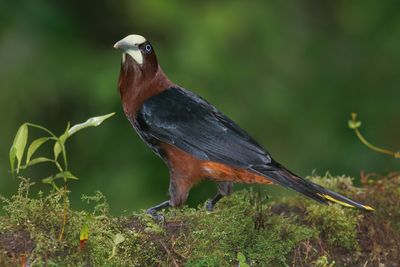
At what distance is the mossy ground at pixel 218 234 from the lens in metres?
3.88

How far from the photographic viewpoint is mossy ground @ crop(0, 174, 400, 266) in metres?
3.88

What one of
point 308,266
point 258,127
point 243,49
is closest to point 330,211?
point 308,266

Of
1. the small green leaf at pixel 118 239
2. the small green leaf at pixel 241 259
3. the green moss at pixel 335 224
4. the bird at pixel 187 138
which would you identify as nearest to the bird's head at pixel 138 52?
the bird at pixel 187 138

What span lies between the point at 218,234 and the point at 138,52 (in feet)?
5.90

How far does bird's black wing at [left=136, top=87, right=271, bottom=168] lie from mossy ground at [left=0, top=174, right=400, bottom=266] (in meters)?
0.28

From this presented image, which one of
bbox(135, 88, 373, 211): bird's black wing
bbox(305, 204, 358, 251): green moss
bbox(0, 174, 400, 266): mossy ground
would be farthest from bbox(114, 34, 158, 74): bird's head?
bbox(305, 204, 358, 251): green moss

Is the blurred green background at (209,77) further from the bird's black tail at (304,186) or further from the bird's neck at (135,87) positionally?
the bird's black tail at (304,186)

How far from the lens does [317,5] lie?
10.2m

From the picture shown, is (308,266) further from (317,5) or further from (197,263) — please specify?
(317,5)

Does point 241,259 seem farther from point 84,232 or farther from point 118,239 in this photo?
point 84,232

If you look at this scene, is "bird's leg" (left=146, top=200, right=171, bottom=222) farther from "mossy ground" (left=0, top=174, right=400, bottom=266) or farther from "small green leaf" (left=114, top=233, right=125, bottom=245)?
"small green leaf" (left=114, top=233, right=125, bottom=245)

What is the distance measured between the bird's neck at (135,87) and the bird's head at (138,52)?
3 centimetres

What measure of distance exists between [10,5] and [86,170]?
6.69 feet

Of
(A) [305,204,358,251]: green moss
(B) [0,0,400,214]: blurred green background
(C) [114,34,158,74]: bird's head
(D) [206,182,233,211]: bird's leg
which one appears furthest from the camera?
(B) [0,0,400,214]: blurred green background
